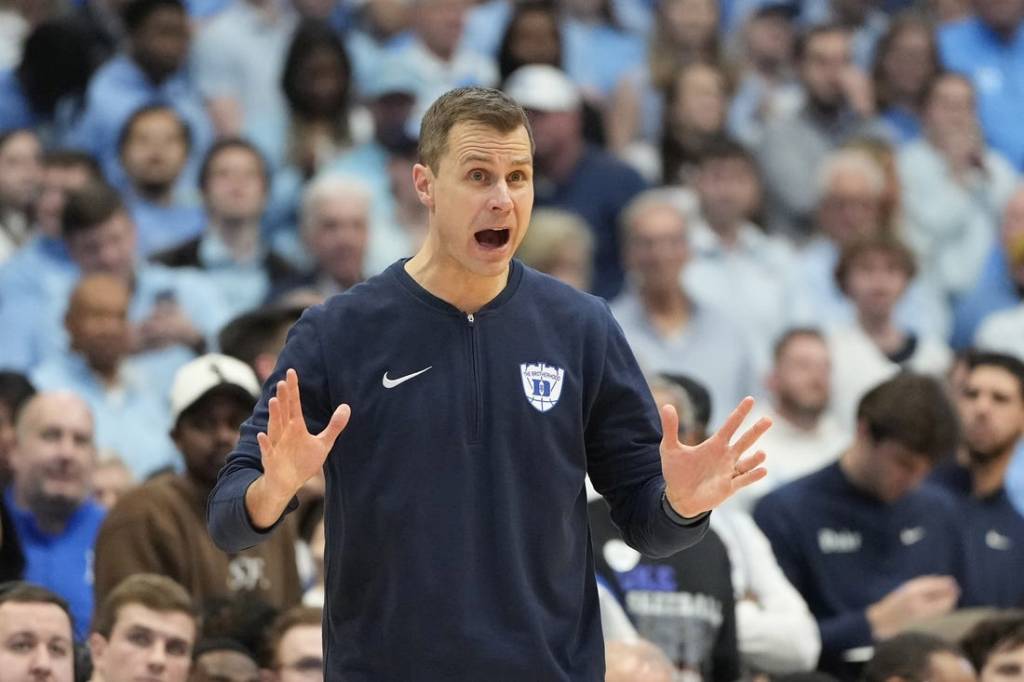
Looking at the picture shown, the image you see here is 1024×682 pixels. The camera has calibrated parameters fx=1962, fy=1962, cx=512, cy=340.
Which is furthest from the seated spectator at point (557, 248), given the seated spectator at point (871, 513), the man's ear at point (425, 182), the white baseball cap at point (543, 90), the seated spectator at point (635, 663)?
the man's ear at point (425, 182)

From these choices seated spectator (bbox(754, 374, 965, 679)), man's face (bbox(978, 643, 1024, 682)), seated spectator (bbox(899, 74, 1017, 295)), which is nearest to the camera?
man's face (bbox(978, 643, 1024, 682))

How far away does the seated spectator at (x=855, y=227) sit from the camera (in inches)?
405

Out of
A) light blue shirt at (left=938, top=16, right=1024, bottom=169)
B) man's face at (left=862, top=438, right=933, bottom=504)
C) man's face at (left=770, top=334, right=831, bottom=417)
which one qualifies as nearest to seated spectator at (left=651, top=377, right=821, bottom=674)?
man's face at (left=862, top=438, right=933, bottom=504)

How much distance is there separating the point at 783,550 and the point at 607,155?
3.58m

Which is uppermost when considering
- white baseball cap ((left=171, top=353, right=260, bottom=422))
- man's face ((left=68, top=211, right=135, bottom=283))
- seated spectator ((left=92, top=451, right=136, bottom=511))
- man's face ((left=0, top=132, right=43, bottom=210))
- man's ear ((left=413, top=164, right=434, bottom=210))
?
man's face ((left=0, top=132, right=43, bottom=210))

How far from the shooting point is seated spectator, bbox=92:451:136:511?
7.57m

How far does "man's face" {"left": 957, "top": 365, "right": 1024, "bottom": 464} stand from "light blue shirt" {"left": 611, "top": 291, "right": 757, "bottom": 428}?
120cm

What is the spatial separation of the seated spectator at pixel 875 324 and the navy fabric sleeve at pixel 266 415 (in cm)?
588

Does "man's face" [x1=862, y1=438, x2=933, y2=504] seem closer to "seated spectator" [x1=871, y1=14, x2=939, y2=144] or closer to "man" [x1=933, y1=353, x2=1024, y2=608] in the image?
"man" [x1=933, y1=353, x2=1024, y2=608]

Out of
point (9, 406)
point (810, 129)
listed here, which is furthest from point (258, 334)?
point (810, 129)

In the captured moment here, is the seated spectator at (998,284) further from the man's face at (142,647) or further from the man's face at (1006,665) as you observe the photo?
the man's face at (142,647)

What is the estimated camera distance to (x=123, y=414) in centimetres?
816

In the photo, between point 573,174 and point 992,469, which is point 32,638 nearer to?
point 992,469

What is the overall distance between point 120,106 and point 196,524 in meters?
4.44
